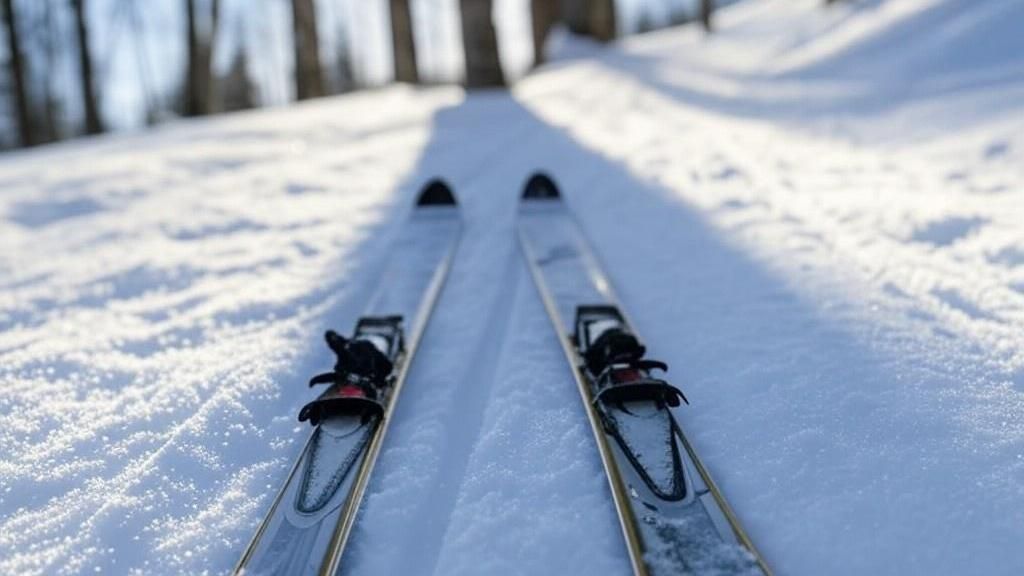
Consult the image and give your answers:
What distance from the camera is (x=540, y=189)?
12.8 feet

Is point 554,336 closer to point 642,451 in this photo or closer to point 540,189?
point 642,451

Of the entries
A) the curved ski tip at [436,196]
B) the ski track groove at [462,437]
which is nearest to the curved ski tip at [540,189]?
the curved ski tip at [436,196]

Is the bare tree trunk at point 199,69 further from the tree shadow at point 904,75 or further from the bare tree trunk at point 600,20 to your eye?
the tree shadow at point 904,75

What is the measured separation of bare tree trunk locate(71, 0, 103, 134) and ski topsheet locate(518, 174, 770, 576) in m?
11.4

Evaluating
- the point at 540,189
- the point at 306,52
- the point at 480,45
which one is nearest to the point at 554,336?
the point at 540,189

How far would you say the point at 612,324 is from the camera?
2385mm

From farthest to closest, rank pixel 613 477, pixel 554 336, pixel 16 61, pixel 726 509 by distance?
1. pixel 16 61
2. pixel 554 336
3. pixel 613 477
4. pixel 726 509

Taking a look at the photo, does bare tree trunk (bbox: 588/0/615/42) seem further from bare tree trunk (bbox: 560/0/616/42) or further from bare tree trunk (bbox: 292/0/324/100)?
bare tree trunk (bbox: 292/0/324/100)

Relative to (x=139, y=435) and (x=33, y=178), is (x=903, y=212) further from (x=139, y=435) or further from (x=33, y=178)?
(x=33, y=178)

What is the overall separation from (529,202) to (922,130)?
221cm

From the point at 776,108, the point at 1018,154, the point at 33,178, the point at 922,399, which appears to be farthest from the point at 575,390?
the point at 33,178

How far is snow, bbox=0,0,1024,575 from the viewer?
152 centimetres

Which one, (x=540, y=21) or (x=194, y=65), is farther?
(x=540, y=21)

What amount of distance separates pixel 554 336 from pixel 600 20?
999 centimetres
